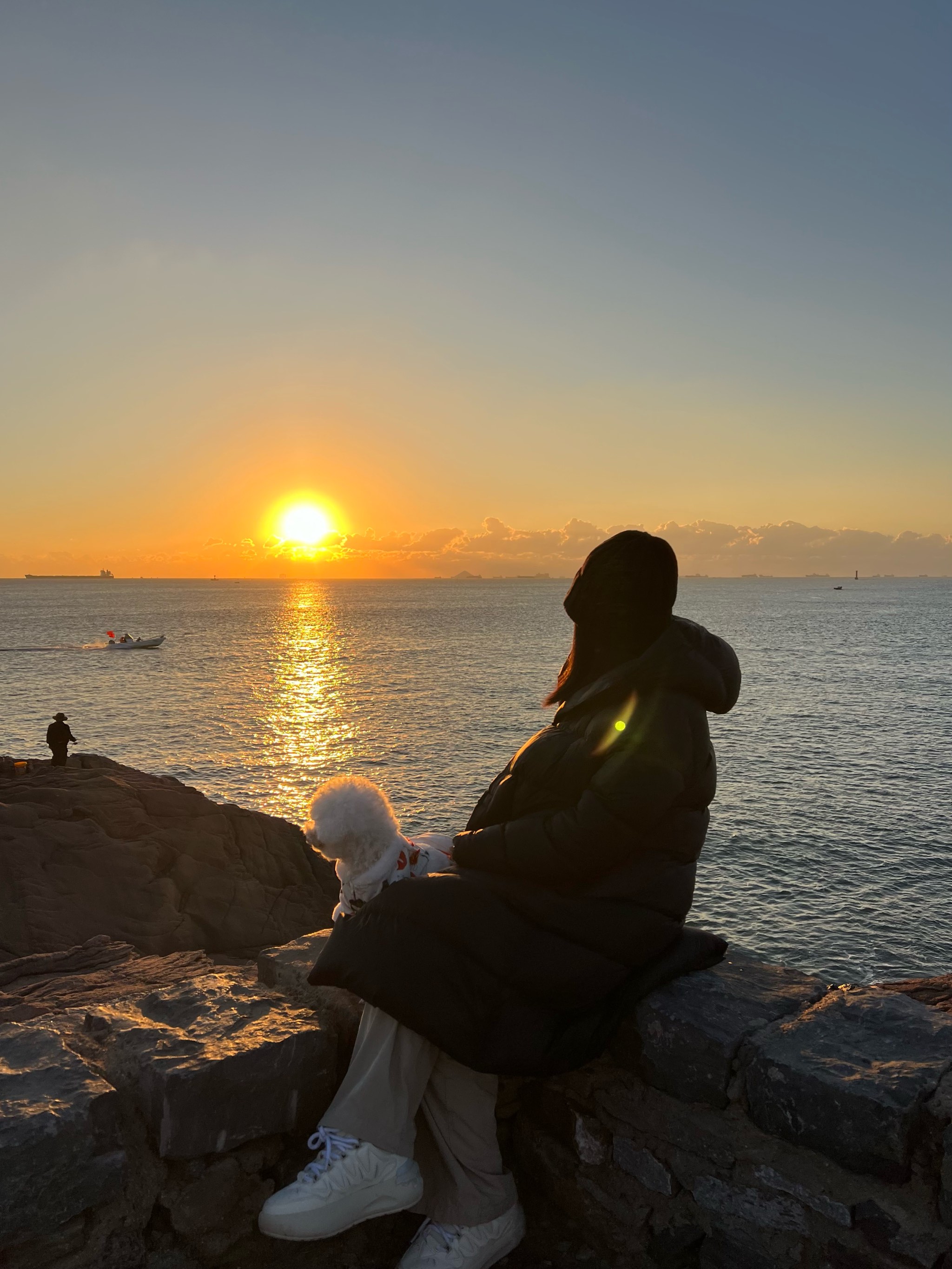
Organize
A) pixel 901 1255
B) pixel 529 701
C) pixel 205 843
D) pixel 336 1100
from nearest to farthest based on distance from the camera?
pixel 901 1255 < pixel 336 1100 < pixel 205 843 < pixel 529 701

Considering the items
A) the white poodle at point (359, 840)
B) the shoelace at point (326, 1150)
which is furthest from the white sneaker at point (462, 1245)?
the white poodle at point (359, 840)

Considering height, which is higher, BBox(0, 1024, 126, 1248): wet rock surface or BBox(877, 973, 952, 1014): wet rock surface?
BBox(0, 1024, 126, 1248): wet rock surface

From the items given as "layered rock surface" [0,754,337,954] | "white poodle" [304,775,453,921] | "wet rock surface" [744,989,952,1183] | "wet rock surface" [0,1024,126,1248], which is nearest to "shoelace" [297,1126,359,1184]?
"wet rock surface" [0,1024,126,1248]

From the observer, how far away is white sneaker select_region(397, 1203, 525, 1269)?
9.43ft

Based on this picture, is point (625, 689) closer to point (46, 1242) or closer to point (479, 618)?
point (46, 1242)

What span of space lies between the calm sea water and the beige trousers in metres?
12.5

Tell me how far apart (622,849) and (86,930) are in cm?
1129

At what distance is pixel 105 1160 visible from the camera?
2666 mm

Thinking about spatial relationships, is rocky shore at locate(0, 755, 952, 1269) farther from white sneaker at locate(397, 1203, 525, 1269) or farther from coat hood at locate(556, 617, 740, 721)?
coat hood at locate(556, 617, 740, 721)

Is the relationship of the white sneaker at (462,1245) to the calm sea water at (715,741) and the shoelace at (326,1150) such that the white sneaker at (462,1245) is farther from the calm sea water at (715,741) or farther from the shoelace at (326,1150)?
the calm sea water at (715,741)

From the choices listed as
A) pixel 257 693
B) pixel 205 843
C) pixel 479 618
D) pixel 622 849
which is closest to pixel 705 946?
pixel 622 849

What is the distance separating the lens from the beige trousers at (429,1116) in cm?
282

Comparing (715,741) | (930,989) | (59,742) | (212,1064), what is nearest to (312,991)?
(212,1064)

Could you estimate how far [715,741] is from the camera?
102 feet
